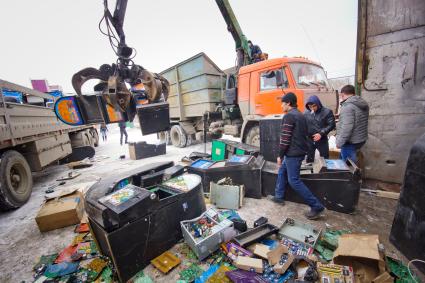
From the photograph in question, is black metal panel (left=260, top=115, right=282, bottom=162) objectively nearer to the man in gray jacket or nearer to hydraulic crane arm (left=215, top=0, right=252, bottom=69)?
the man in gray jacket

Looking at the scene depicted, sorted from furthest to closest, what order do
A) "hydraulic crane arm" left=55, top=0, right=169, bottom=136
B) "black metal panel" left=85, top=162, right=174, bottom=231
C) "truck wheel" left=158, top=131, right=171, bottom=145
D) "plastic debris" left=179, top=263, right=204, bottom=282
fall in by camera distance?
"truck wheel" left=158, top=131, right=171, bottom=145
"hydraulic crane arm" left=55, top=0, right=169, bottom=136
"plastic debris" left=179, top=263, right=204, bottom=282
"black metal panel" left=85, top=162, right=174, bottom=231

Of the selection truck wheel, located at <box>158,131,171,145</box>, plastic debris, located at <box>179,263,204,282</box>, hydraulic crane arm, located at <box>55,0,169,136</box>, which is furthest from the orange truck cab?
truck wheel, located at <box>158,131,171,145</box>

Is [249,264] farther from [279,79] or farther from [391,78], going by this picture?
[279,79]

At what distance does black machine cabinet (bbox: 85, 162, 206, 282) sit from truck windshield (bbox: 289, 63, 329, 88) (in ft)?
11.2

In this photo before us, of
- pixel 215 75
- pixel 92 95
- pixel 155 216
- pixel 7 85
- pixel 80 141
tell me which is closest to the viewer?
pixel 155 216

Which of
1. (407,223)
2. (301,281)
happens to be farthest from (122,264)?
(407,223)

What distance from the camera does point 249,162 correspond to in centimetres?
316

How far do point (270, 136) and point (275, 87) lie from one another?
1330 millimetres

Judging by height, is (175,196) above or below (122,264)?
above

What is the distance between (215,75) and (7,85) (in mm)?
4901

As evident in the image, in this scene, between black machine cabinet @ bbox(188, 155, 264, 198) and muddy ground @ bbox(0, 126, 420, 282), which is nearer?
muddy ground @ bbox(0, 126, 420, 282)

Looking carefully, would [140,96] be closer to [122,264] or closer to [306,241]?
[122,264]

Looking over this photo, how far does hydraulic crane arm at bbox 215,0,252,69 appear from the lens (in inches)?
231

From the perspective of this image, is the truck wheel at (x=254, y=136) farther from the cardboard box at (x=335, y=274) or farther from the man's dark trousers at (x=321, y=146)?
the cardboard box at (x=335, y=274)
